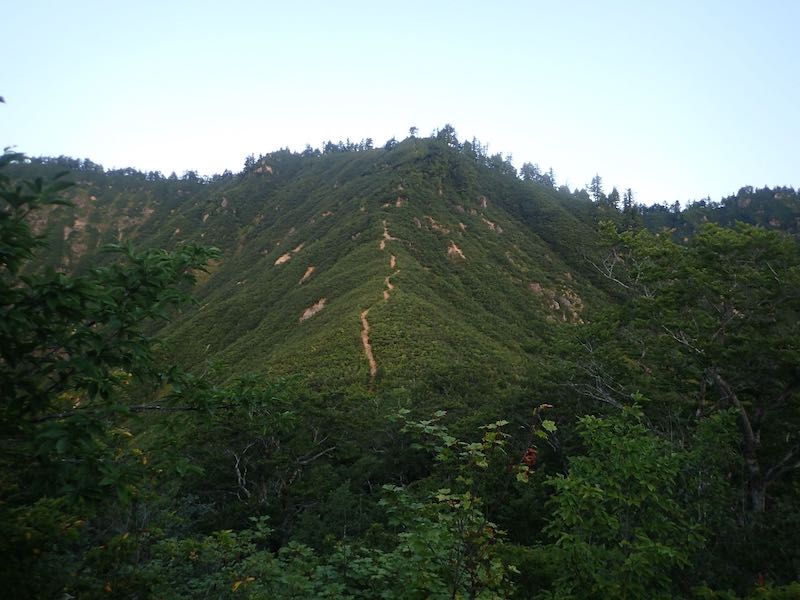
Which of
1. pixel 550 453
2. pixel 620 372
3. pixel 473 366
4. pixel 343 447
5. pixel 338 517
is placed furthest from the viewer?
pixel 473 366

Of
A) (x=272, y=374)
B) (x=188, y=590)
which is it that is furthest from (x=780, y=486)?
(x=272, y=374)

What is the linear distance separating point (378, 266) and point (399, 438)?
134 ft

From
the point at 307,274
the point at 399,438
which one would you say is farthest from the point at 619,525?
the point at 307,274

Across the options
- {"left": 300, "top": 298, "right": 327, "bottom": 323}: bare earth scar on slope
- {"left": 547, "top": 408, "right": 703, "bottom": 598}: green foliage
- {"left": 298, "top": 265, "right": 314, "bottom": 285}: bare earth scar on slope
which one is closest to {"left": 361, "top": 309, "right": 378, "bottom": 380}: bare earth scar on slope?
{"left": 300, "top": 298, "right": 327, "bottom": 323}: bare earth scar on slope

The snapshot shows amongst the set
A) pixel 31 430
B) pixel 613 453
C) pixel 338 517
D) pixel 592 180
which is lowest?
pixel 338 517

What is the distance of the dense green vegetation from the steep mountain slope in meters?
0.90

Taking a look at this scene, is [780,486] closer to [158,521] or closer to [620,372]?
[620,372]

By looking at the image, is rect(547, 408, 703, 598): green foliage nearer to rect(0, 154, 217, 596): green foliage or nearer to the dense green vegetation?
the dense green vegetation

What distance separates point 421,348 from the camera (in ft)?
149

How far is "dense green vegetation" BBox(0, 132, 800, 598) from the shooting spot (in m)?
3.73

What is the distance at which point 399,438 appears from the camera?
27.8 metres

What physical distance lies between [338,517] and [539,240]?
283 ft

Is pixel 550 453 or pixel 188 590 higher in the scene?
pixel 188 590

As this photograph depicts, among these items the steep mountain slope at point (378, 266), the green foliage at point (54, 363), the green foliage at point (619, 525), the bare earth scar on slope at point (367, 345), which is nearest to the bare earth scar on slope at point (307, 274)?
the steep mountain slope at point (378, 266)
